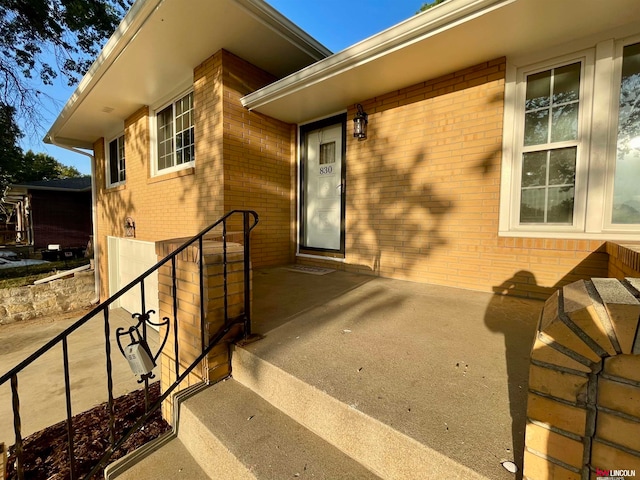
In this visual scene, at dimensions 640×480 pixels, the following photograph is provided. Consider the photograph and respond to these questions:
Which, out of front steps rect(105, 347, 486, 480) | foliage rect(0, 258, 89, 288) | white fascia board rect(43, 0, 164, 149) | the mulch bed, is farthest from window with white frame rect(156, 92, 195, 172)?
foliage rect(0, 258, 89, 288)

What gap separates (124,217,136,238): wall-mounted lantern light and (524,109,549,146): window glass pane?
6.76 metres

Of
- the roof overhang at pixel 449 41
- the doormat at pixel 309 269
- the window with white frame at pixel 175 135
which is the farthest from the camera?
the window with white frame at pixel 175 135

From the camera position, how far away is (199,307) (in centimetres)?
176

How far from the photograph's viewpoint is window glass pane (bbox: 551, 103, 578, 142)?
103 inches

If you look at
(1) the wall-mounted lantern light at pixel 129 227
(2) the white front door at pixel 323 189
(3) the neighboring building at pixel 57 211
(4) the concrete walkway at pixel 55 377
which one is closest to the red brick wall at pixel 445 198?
(2) the white front door at pixel 323 189

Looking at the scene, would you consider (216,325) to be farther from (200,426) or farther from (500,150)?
(500,150)

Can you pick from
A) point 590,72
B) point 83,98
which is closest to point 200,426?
point 590,72

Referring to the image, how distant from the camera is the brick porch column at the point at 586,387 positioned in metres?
0.71

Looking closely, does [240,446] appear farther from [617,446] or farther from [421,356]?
[617,446]

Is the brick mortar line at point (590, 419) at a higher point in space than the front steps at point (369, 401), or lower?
higher

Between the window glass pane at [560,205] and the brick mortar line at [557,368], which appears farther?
the window glass pane at [560,205]

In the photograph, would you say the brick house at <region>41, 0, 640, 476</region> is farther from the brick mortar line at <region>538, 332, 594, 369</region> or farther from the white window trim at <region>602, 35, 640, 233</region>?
the brick mortar line at <region>538, 332, 594, 369</region>

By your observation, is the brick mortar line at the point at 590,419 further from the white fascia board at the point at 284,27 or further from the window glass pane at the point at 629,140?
the white fascia board at the point at 284,27

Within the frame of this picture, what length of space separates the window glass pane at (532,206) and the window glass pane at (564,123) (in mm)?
506
